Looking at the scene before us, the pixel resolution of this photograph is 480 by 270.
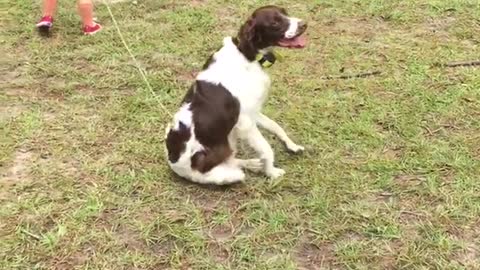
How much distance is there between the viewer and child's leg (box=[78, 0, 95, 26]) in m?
5.62

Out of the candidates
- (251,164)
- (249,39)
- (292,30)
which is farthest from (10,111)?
(292,30)

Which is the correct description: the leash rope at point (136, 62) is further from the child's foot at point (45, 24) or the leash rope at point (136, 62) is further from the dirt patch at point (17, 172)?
the dirt patch at point (17, 172)

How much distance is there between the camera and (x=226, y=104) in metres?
3.52

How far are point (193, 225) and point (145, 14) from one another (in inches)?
124

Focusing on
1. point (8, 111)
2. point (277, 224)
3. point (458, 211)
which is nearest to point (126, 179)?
point (277, 224)

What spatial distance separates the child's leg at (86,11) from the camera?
18.4ft

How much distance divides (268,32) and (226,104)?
16.3 inches

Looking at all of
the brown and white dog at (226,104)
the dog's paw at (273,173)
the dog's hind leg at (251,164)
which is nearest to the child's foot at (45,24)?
the brown and white dog at (226,104)

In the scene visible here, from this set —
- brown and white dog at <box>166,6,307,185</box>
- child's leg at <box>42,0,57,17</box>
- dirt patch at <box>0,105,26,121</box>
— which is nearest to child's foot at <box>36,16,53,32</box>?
child's leg at <box>42,0,57,17</box>

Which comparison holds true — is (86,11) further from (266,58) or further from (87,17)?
(266,58)

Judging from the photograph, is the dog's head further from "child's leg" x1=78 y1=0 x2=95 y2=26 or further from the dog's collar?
"child's leg" x1=78 y1=0 x2=95 y2=26

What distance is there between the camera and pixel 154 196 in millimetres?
3656

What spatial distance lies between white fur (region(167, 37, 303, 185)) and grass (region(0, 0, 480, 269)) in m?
0.10

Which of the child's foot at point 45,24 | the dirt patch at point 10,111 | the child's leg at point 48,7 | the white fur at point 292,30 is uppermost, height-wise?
the white fur at point 292,30
